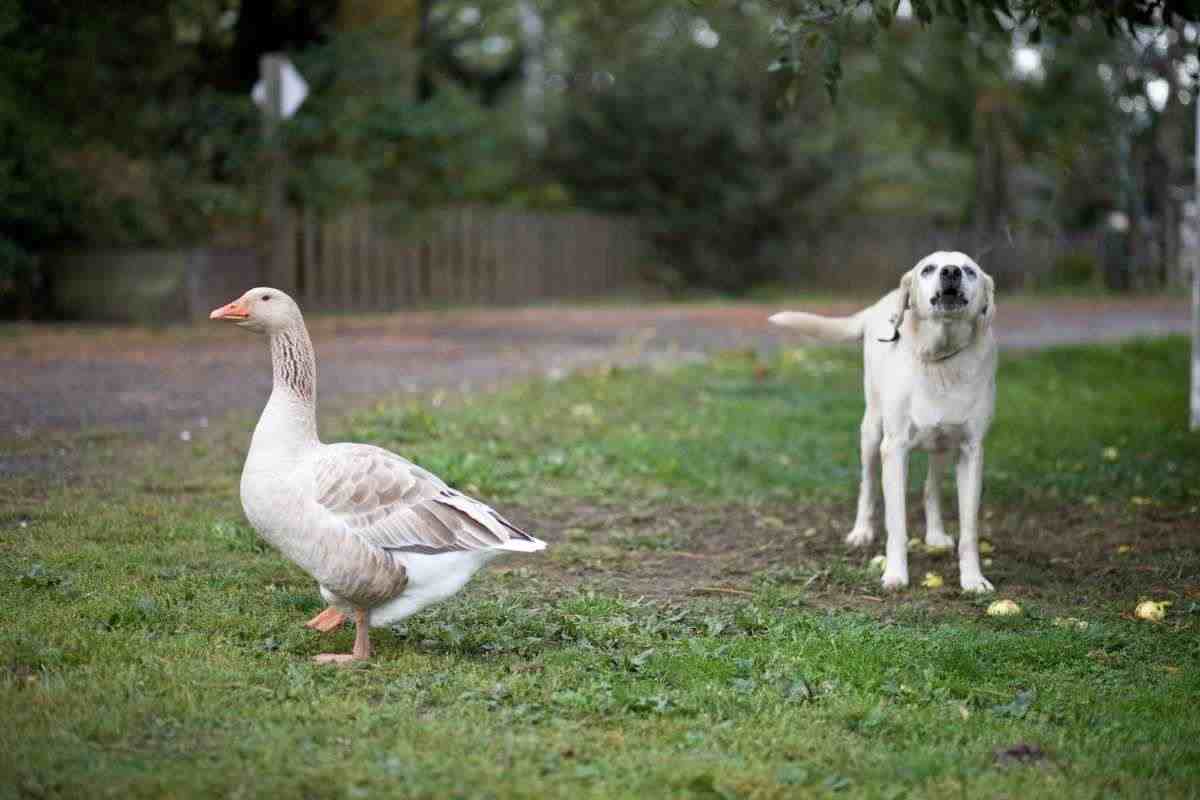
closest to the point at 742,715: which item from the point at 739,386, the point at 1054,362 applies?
the point at 739,386

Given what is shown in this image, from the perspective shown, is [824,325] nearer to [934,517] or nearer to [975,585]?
[934,517]

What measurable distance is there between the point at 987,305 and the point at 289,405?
11.0ft

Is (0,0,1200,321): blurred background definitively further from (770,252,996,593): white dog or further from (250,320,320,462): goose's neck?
→ (250,320,320,462): goose's neck

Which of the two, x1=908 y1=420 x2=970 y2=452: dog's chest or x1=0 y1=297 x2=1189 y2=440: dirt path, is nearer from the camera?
x1=908 y1=420 x2=970 y2=452: dog's chest

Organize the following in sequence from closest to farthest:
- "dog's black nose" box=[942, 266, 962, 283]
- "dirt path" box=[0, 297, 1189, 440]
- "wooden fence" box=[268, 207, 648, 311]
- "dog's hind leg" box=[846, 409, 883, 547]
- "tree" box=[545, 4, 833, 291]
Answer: "dog's black nose" box=[942, 266, 962, 283], "dog's hind leg" box=[846, 409, 883, 547], "dirt path" box=[0, 297, 1189, 440], "wooden fence" box=[268, 207, 648, 311], "tree" box=[545, 4, 833, 291]

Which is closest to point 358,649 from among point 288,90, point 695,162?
point 288,90

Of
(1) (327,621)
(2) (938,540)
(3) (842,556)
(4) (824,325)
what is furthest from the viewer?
(4) (824,325)

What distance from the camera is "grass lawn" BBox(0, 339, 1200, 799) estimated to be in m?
4.29

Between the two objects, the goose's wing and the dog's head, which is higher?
the dog's head

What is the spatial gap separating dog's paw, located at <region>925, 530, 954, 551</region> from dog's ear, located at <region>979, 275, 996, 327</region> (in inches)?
57.3

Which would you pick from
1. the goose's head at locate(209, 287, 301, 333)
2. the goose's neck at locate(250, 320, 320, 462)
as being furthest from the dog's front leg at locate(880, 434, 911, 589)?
the goose's head at locate(209, 287, 301, 333)

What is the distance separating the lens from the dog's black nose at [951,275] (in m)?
6.60

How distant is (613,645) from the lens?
5.69 metres

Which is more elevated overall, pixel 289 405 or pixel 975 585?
pixel 289 405
